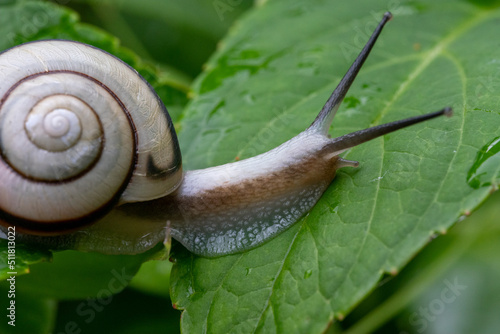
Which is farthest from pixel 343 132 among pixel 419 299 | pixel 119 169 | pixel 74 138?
pixel 419 299

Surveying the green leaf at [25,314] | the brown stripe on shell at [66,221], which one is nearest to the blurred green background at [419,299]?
the green leaf at [25,314]

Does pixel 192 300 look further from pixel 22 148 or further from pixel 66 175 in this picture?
pixel 22 148

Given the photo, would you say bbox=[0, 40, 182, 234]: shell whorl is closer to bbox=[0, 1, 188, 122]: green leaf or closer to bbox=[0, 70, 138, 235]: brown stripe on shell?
bbox=[0, 70, 138, 235]: brown stripe on shell

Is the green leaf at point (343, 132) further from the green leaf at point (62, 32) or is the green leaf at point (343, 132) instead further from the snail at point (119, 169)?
the green leaf at point (62, 32)

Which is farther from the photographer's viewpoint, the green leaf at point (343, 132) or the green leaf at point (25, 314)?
the green leaf at point (25, 314)

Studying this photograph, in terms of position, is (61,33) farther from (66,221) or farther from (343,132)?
(343,132)

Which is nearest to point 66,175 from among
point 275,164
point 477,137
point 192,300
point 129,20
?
point 192,300

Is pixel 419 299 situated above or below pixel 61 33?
below
